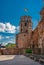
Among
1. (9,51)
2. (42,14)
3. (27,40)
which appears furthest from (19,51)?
(27,40)

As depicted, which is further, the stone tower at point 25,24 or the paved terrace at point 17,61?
the stone tower at point 25,24

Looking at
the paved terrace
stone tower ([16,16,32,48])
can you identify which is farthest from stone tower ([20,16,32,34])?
the paved terrace

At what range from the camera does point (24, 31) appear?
63.3 m

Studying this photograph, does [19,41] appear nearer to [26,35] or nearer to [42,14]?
[26,35]

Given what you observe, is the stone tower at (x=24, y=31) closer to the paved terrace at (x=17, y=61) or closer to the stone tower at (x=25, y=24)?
the stone tower at (x=25, y=24)

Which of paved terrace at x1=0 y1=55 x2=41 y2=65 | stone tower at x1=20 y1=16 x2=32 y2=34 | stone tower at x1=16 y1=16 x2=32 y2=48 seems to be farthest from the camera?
stone tower at x1=20 y1=16 x2=32 y2=34

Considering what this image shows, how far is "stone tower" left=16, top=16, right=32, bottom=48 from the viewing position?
6086cm

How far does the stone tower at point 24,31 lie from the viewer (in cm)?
6086

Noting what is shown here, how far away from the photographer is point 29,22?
64375 mm

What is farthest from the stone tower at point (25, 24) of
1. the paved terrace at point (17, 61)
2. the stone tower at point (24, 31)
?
the paved terrace at point (17, 61)

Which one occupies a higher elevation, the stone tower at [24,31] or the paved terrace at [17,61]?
the stone tower at [24,31]

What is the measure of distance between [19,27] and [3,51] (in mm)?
28377

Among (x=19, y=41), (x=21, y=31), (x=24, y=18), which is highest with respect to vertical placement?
(x=24, y=18)

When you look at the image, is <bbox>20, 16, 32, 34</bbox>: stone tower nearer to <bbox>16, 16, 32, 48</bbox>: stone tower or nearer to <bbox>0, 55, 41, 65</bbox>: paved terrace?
<bbox>16, 16, 32, 48</bbox>: stone tower
